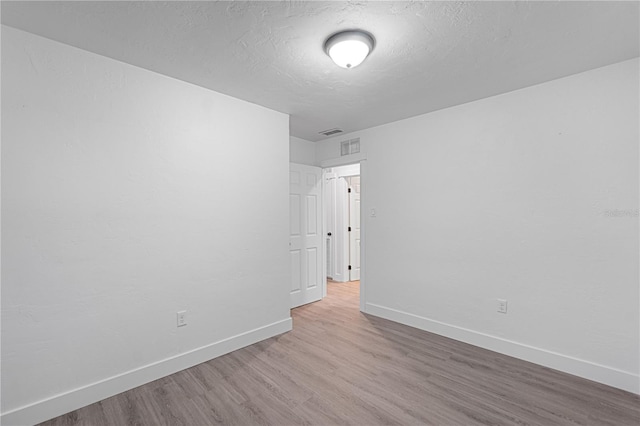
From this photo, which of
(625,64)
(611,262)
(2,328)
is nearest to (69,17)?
(2,328)

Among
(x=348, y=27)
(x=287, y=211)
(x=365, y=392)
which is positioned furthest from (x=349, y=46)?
(x=365, y=392)

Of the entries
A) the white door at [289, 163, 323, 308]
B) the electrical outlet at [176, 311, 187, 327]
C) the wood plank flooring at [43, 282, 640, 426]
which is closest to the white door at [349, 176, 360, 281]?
the white door at [289, 163, 323, 308]

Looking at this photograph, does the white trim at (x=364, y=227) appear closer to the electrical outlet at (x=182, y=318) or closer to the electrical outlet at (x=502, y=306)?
the electrical outlet at (x=502, y=306)

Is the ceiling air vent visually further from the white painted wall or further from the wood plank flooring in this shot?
the wood plank flooring

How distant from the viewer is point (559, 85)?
8.20 ft

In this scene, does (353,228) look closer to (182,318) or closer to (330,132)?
(330,132)

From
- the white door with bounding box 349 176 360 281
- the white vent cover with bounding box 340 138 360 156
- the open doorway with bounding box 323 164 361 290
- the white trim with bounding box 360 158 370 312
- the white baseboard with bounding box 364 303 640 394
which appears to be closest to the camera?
the white baseboard with bounding box 364 303 640 394

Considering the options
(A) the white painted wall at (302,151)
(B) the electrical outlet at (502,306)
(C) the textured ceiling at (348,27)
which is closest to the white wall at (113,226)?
(C) the textured ceiling at (348,27)

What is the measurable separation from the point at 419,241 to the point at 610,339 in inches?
67.3

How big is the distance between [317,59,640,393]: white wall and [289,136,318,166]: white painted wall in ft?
3.90

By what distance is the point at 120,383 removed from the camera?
7.17 ft

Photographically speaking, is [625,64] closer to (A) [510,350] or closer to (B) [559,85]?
(B) [559,85]

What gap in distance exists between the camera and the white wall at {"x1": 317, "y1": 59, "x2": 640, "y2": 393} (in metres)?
2.26

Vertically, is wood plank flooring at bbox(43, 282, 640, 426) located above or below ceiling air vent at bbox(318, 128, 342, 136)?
below
